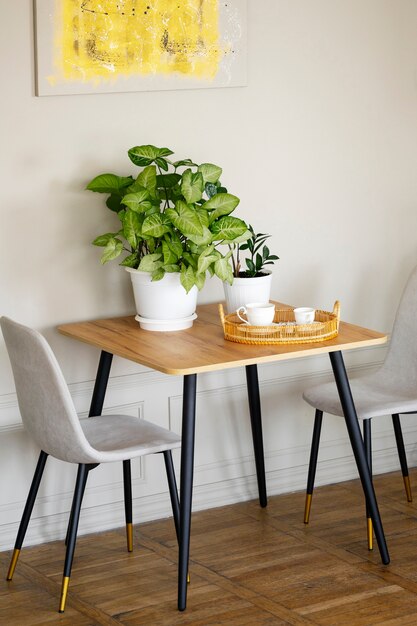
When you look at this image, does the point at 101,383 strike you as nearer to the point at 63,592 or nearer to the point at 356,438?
the point at 63,592

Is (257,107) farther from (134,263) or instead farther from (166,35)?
(134,263)

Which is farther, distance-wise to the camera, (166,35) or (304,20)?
(304,20)

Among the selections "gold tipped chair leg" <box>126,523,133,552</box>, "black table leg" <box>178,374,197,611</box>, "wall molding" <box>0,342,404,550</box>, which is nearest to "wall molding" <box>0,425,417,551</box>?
"wall molding" <box>0,342,404,550</box>

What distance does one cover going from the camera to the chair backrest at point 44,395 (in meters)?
2.98

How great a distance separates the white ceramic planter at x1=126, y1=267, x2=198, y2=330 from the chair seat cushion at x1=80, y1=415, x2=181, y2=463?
34 cm

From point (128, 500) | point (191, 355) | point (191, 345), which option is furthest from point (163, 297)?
point (128, 500)

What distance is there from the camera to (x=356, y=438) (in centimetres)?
339

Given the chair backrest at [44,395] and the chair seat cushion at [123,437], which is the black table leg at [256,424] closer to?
the chair seat cushion at [123,437]

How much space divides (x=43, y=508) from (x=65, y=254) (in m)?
0.88

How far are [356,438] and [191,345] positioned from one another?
612 mm

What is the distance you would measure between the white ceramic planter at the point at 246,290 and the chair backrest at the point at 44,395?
0.78 metres

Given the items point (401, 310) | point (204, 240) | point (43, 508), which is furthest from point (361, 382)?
point (43, 508)

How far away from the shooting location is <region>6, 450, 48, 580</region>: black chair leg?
331cm

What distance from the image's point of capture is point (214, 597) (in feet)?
10.6
